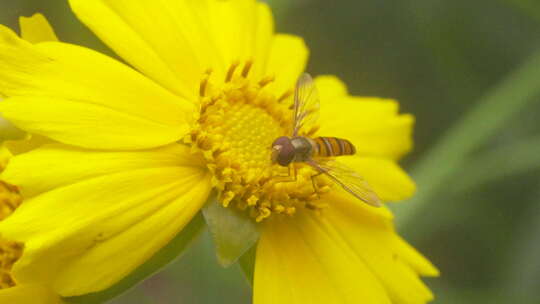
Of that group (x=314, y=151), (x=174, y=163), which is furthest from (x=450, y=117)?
(x=174, y=163)

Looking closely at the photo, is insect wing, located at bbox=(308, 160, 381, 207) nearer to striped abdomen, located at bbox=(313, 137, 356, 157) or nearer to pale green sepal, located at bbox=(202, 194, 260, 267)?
striped abdomen, located at bbox=(313, 137, 356, 157)

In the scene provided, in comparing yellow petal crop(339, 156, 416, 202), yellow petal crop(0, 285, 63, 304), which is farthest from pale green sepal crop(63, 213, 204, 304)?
yellow petal crop(339, 156, 416, 202)

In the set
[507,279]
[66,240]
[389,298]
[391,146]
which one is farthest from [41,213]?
[507,279]

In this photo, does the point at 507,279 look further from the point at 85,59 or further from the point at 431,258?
the point at 85,59

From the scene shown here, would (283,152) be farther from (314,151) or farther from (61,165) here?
(61,165)

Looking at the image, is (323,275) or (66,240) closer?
(66,240)

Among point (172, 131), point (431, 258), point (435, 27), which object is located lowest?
point (431, 258)
